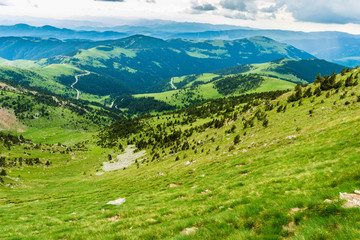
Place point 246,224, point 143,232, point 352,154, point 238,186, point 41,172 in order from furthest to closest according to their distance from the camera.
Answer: point 41,172
point 238,186
point 352,154
point 143,232
point 246,224

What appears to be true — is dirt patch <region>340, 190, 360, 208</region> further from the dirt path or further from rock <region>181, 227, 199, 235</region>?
the dirt path

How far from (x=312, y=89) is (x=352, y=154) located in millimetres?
55798

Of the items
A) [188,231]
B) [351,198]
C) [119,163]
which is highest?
[351,198]

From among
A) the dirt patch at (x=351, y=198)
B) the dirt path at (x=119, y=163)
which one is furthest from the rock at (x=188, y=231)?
the dirt path at (x=119, y=163)

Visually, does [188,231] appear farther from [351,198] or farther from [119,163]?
[119,163]

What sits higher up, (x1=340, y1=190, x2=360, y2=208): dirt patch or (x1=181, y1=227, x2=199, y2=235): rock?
(x1=340, y1=190, x2=360, y2=208): dirt patch

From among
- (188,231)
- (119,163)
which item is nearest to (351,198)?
(188,231)

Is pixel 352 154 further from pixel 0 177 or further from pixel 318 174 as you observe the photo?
pixel 0 177

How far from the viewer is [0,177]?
50812 mm

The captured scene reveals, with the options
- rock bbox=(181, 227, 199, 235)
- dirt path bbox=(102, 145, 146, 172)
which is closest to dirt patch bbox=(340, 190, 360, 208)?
rock bbox=(181, 227, 199, 235)

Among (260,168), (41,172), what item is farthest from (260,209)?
(41,172)

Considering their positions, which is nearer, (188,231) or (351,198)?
(351,198)

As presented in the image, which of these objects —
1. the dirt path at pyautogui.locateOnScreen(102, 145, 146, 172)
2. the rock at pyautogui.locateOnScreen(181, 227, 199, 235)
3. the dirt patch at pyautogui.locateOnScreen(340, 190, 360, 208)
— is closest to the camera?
the dirt patch at pyautogui.locateOnScreen(340, 190, 360, 208)

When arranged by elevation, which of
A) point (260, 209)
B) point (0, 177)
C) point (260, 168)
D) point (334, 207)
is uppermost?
point (334, 207)
